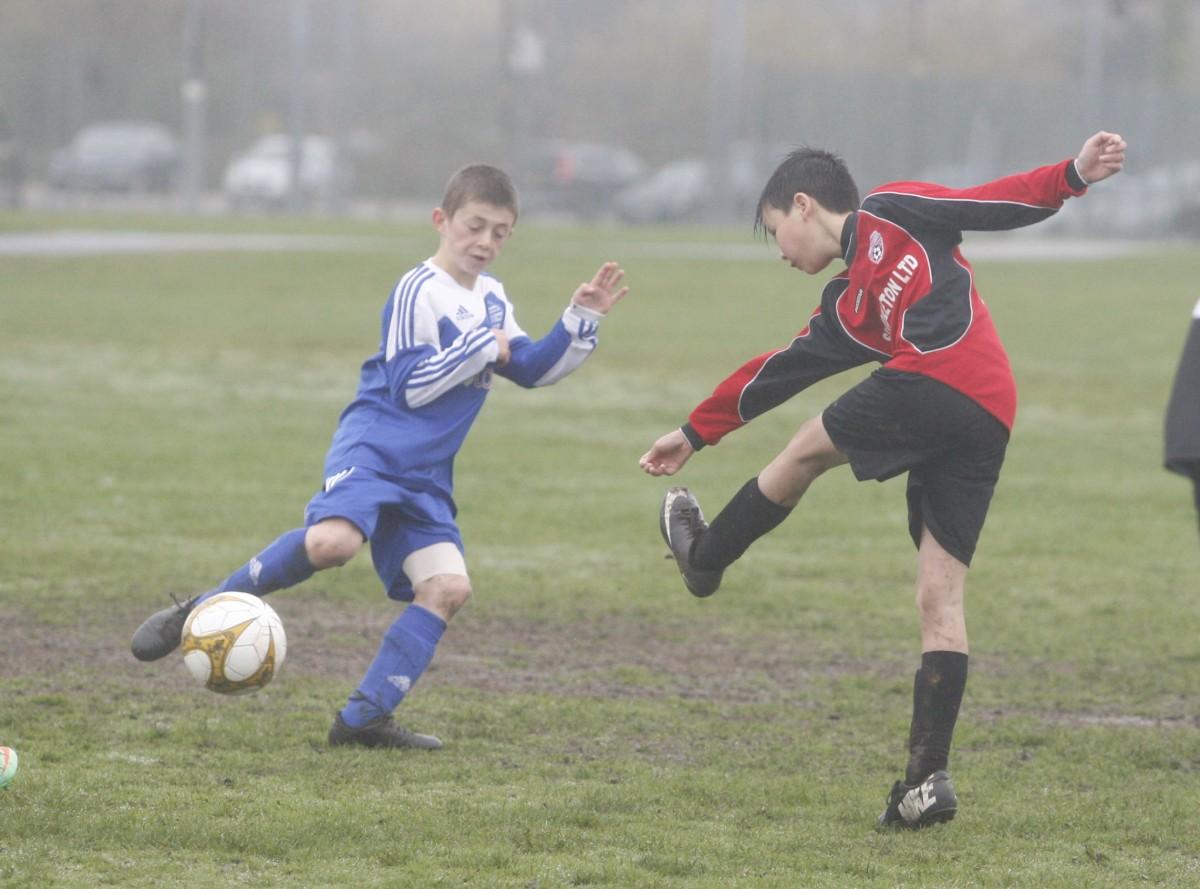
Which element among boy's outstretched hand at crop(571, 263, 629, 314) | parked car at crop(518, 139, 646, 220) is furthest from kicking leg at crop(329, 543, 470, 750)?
parked car at crop(518, 139, 646, 220)

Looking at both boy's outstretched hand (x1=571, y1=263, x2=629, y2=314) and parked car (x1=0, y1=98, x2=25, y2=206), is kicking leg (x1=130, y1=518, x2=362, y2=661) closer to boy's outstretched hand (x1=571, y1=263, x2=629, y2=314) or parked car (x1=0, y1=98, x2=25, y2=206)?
boy's outstretched hand (x1=571, y1=263, x2=629, y2=314)

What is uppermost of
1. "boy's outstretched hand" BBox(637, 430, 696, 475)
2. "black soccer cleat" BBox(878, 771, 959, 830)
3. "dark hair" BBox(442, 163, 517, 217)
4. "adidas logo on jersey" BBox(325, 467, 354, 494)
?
"dark hair" BBox(442, 163, 517, 217)

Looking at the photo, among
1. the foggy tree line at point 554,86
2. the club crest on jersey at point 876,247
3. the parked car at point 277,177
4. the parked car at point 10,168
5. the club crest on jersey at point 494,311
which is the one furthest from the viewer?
the foggy tree line at point 554,86

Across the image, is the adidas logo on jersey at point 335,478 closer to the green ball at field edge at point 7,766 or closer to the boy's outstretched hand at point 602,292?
the boy's outstretched hand at point 602,292

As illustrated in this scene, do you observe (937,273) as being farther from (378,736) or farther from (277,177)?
(277,177)

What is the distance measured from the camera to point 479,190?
5062mm

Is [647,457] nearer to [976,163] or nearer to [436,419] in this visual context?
[436,419]

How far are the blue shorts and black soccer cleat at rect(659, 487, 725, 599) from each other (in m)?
0.62

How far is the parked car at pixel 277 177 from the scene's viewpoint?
38.3m

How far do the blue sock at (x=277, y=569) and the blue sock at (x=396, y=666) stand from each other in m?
0.30

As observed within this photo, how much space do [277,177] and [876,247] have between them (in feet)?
121

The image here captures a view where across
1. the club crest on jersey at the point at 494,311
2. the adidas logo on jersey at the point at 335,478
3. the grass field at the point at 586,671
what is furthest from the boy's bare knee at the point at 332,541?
the club crest on jersey at the point at 494,311

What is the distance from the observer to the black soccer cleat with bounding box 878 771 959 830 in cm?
423

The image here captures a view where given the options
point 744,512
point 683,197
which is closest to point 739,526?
point 744,512
